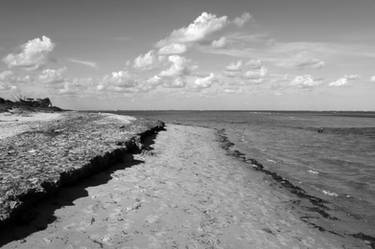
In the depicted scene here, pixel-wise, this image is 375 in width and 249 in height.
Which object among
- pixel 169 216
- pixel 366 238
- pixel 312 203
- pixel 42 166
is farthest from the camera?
pixel 312 203

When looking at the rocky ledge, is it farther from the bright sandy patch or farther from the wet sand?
the bright sandy patch

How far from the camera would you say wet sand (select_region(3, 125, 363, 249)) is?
7789 mm

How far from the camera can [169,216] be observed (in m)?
9.55

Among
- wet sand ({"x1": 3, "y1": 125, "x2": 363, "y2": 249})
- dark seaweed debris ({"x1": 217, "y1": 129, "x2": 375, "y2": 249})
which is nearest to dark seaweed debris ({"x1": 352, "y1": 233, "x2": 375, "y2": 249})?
dark seaweed debris ({"x1": 217, "y1": 129, "x2": 375, "y2": 249})

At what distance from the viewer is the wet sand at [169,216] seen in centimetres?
779

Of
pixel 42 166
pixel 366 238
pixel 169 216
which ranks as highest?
pixel 42 166

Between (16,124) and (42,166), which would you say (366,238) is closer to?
(42,166)

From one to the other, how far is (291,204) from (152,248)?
7.32 m

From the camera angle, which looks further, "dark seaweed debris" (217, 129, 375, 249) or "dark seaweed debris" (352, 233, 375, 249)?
"dark seaweed debris" (217, 129, 375, 249)

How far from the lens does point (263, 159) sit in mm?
24266

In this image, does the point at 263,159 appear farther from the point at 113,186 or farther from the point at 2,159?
the point at 2,159

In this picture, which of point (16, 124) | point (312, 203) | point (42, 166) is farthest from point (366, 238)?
point (16, 124)

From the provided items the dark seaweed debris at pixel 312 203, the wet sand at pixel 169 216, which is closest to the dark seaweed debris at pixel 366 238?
the dark seaweed debris at pixel 312 203

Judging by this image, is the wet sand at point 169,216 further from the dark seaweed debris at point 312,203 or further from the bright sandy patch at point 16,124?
the bright sandy patch at point 16,124
